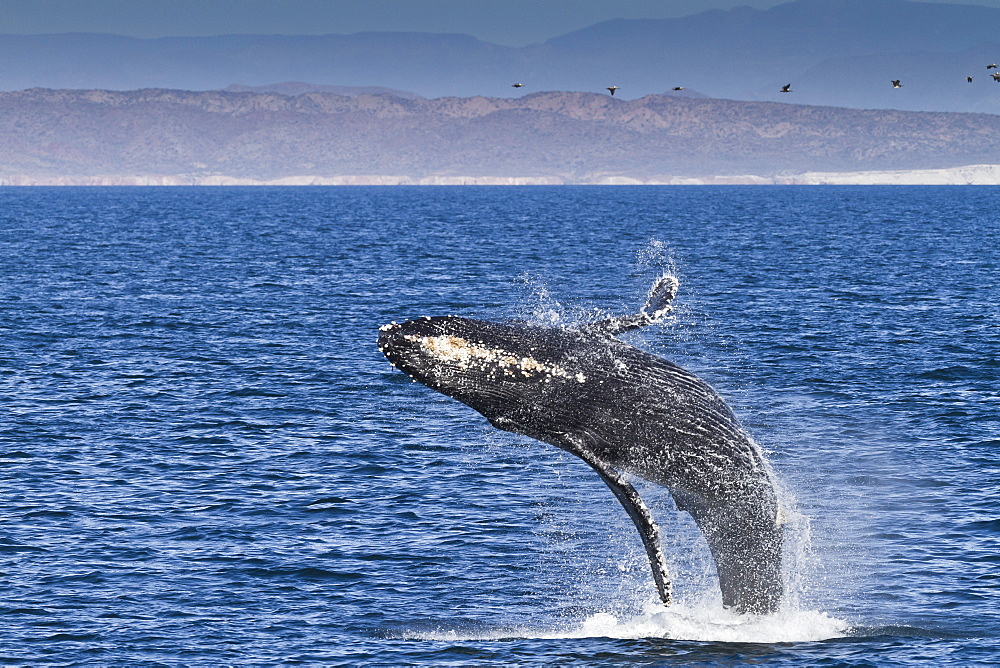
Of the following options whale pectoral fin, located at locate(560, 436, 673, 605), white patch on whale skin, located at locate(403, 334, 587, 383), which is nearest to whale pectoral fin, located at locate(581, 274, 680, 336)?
white patch on whale skin, located at locate(403, 334, 587, 383)

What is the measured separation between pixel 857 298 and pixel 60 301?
45171 mm

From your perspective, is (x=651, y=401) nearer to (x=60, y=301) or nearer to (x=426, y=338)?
(x=426, y=338)

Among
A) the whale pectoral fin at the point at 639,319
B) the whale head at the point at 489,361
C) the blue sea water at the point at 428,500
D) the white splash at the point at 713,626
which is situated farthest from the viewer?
the blue sea water at the point at 428,500

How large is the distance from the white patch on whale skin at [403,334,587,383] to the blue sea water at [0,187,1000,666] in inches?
122

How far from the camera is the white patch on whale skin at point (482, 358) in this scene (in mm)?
18094

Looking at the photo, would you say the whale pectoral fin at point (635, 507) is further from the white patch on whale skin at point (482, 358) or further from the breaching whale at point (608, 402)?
the white patch on whale skin at point (482, 358)

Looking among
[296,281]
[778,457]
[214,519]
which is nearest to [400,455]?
[214,519]

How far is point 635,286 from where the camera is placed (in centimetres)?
8419

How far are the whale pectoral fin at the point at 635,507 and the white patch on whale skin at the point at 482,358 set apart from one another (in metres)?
0.96

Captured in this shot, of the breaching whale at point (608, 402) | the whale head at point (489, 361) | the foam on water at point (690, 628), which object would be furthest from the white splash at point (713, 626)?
the whale head at point (489, 361)

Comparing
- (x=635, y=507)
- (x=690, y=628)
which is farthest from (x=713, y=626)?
(x=635, y=507)

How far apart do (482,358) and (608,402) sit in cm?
184

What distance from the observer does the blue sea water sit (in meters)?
24.1

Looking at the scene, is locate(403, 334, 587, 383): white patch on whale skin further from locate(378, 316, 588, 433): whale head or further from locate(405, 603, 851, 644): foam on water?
locate(405, 603, 851, 644): foam on water
